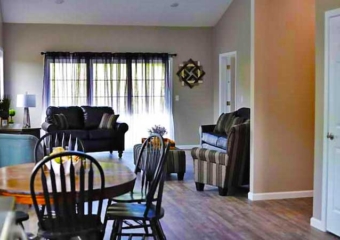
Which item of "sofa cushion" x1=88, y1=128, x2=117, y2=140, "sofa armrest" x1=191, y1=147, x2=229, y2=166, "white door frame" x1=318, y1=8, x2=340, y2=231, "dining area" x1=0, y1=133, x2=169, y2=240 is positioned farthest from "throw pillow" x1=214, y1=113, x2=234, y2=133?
"dining area" x1=0, y1=133, x2=169, y2=240

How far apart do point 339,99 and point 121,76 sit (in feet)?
21.6

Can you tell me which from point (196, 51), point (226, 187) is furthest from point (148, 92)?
point (226, 187)

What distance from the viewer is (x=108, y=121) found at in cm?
948

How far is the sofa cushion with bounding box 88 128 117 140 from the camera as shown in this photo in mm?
9172

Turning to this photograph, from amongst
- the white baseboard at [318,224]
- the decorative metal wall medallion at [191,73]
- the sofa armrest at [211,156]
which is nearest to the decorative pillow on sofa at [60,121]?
the decorative metal wall medallion at [191,73]

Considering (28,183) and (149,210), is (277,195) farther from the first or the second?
(28,183)

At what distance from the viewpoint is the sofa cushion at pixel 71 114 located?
30.9ft

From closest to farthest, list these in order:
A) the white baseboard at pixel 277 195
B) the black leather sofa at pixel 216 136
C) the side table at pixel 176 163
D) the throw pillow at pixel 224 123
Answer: the white baseboard at pixel 277 195, the side table at pixel 176 163, the black leather sofa at pixel 216 136, the throw pillow at pixel 224 123

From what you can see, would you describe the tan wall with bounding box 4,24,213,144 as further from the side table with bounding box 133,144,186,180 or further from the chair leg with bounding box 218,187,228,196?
the chair leg with bounding box 218,187,228,196

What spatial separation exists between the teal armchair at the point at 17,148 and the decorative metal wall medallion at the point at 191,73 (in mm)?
6133

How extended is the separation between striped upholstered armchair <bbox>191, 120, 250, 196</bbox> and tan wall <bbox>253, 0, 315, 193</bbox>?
0.82 feet

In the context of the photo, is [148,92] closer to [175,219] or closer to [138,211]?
[175,219]

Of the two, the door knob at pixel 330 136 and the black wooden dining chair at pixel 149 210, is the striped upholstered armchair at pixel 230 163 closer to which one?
the door knob at pixel 330 136

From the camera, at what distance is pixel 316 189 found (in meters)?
4.74
